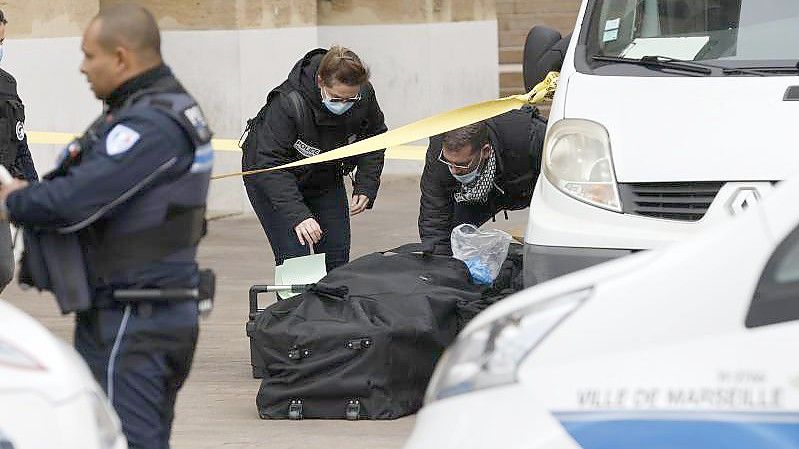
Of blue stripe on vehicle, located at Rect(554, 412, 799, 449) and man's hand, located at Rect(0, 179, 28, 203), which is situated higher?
man's hand, located at Rect(0, 179, 28, 203)

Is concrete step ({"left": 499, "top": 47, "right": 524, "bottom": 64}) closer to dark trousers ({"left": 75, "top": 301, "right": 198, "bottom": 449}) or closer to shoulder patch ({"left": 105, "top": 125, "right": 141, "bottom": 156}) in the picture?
dark trousers ({"left": 75, "top": 301, "right": 198, "bottom": 449})

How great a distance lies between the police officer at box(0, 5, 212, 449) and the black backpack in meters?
1.96

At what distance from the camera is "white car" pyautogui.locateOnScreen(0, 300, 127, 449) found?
378 cm

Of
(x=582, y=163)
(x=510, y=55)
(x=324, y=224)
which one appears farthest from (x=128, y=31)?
(x=510, y=55)

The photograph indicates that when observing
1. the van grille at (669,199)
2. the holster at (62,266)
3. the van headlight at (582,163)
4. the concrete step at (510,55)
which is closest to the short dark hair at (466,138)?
the van headlight at (582,163)

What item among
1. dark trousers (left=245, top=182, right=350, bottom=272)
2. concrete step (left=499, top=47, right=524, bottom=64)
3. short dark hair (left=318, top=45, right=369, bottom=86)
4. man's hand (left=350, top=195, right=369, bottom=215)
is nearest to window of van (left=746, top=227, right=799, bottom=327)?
short dark hair (left=318, top=45, right=369, bottom=86)

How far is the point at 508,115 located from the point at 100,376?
11.3ft

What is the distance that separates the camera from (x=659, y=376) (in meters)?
3.34

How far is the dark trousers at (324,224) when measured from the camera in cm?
750

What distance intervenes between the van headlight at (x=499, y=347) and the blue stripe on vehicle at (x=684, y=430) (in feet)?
0.66

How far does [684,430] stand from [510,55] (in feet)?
49.8

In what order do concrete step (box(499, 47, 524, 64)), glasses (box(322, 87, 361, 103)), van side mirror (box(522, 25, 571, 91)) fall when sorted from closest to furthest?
glasses (box(322, 87, 361, 103))
van side mirror (box(522, 25, 571, 91))
concrete step (box(499, 47, 524, 64))

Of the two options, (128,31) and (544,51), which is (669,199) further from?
(128,31)

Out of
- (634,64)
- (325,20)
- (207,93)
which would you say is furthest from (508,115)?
(325,20)
